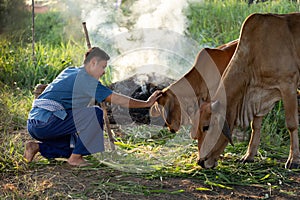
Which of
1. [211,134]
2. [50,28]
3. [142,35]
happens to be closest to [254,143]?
[211,134]

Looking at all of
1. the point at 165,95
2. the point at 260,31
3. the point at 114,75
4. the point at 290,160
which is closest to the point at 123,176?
the point at 165,95

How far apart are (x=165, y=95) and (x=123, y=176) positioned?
1.08m

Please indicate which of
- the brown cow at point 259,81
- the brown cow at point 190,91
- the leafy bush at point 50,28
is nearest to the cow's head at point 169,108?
the brown cow at point 190,91

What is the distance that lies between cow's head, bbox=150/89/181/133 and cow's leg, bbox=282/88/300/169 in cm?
107

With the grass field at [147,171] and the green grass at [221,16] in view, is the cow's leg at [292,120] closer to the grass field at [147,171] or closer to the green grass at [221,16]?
the grass field at [147,171]

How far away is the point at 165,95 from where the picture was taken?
5387 mm

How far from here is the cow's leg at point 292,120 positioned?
496 centimetres

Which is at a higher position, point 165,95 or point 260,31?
point 260,31

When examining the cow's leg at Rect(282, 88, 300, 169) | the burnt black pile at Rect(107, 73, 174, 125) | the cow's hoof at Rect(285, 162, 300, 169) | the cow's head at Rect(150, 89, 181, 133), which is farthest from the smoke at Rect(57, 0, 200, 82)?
the cow's hoof at Rect(285, 162, 300, 169)

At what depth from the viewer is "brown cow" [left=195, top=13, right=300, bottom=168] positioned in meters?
4.82

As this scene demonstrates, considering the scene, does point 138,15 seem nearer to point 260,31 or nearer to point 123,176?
point 260,31

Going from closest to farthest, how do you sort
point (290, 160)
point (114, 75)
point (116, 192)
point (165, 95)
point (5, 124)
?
point (116, 192)
point (290, 160)
point (165, 95)
point (5, 124)
point (114, 75)

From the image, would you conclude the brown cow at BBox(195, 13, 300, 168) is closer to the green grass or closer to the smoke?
the smoke

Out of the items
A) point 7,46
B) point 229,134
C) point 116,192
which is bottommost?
point 116,192
